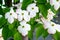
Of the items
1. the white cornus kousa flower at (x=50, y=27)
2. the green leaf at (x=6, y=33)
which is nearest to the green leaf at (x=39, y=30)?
the white cornus kousa flower at (x=50, y=27)

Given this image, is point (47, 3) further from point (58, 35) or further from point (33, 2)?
point (58, 35)

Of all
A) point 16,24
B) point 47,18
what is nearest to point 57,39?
point 47,18

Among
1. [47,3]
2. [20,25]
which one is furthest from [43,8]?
[20,25]

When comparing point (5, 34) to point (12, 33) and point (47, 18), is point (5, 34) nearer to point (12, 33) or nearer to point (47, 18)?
point (12, 33)

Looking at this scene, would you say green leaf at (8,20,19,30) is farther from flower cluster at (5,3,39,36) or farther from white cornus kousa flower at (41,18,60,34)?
white cornus kousa flower at (41,18,60,34)

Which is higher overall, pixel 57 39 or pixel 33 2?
pixel 33 2

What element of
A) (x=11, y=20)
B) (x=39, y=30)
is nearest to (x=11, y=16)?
(x=11, y=20)

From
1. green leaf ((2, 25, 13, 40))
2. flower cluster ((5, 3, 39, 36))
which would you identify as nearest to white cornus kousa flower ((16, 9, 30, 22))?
flower cluster ((5, 3, 39, 36))
